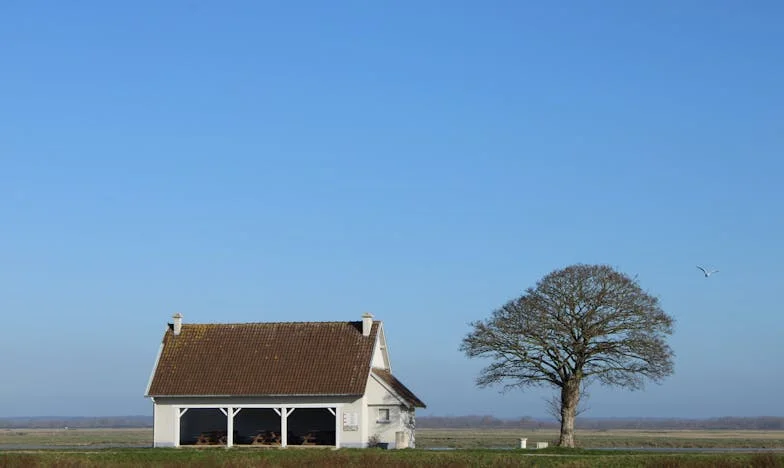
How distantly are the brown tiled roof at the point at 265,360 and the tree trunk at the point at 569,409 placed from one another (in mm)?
8974

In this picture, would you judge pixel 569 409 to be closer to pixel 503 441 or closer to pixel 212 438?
pixel 212 438

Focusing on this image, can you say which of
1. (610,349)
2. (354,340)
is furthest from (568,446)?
(354,340)

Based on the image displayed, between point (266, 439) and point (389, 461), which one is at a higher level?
point (389, 461)

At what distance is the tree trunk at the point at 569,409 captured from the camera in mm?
48188

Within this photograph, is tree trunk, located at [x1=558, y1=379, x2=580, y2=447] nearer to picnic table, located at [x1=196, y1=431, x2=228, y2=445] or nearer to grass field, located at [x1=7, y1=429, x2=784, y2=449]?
grass field, located at [x1=7, y1=429, x2=784, y2=449]

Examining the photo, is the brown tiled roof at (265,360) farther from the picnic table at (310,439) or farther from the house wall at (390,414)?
the picnic table at (310,439)

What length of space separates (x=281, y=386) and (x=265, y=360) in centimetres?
211

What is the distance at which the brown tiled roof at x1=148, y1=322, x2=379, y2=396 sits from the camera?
49.0 m

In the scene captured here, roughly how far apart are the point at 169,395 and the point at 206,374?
75.7 inches

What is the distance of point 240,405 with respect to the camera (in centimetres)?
4919

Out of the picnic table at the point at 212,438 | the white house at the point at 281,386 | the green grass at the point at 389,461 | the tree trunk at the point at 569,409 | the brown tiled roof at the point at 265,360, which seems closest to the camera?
the green grass at the point at 389,461

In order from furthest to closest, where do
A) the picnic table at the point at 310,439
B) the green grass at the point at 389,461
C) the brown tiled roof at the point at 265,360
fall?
the brown tiled roof at the point at 265,360 → the picnic table at the point at 310,439 → the green grass at the point at 389,461

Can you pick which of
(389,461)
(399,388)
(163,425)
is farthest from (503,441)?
(389,461)

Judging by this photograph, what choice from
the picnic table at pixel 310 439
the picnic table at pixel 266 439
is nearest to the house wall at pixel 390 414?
the picnic table at pixel 310 439
